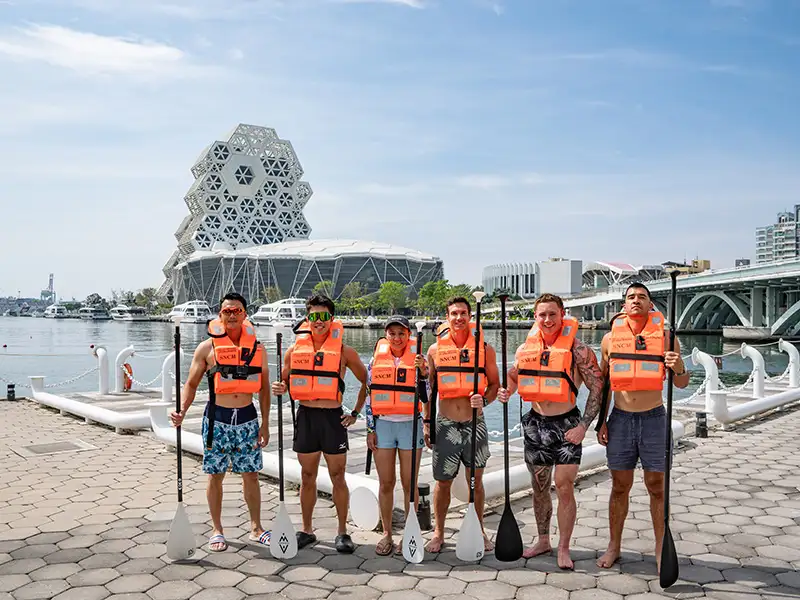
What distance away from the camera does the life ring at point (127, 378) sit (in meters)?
15.9

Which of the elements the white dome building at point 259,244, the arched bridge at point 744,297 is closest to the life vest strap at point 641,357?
the arched bridge at point 744,297

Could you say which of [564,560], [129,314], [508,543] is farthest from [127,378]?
[129,314]

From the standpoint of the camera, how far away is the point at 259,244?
424ft

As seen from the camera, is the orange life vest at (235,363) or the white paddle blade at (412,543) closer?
the white paddle blade at (412,543)

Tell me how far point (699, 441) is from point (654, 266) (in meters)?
130

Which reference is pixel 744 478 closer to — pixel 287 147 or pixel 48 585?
pixel 48 585

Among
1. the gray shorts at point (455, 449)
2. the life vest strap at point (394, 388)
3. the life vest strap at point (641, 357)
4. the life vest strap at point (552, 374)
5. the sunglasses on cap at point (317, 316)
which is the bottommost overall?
the gray shorts at point (455, 449)

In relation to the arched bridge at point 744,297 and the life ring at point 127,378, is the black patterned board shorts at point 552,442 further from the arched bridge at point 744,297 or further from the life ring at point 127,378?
the arched bridge at point 744,297

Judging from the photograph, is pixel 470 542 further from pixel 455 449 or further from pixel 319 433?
pixel 319 433

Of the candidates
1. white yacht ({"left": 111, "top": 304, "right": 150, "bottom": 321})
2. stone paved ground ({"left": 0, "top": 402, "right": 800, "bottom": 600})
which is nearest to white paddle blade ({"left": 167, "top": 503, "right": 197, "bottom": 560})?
stone paved ground ({"left": 0, "top": 402, "right": 800, "bottom": 600})

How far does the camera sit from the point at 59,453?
8695 millimetres

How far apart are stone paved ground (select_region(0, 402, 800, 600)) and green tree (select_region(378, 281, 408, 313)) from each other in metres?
91.0

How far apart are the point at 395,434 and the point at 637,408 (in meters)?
1.85

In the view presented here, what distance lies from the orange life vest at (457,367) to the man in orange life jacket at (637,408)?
3.17 feet
